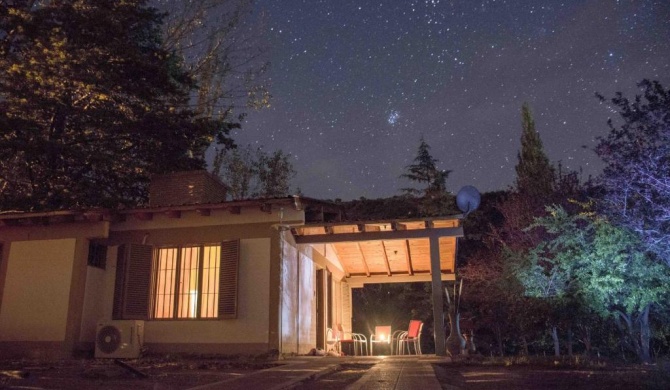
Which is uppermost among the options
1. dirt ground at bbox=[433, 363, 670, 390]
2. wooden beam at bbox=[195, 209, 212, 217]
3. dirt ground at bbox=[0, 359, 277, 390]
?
wooden beam at bbox=[195, 209, 212, 217]

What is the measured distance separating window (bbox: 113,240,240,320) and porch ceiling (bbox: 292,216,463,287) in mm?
1591

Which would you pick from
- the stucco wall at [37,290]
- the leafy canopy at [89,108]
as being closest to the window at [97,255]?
the stucco wall at [37,290]

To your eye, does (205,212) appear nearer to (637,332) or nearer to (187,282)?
(187,282)

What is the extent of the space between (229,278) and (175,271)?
4.09 feet

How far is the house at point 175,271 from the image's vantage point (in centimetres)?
880

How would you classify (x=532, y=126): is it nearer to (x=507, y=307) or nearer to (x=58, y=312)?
(x=507, y=307)

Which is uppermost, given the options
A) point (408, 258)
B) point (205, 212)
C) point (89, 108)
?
point (89, 108)

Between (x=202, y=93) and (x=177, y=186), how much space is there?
26.4 feet

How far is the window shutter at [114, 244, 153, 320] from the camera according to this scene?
9.10 m

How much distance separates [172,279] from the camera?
9398mm

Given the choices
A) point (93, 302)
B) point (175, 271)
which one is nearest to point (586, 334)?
point (175, 271)

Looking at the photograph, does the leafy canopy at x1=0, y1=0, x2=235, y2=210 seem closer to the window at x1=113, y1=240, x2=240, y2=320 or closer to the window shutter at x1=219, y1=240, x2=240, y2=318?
the window at x1=113, y1=240, x2=240, y2=320

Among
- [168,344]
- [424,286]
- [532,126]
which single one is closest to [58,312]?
[168,344]

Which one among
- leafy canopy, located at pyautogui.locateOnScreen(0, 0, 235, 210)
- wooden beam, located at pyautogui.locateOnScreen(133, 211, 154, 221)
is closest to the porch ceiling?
wooden beam, located at pyautogui.locateOnScreen(133, 211, 154, 221)
